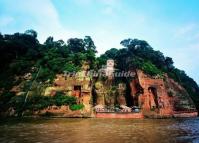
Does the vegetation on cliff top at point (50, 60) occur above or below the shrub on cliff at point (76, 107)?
above

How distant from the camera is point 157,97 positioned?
149 ft

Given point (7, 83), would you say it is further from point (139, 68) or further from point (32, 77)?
point (139, 68)

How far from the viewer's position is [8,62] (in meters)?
55.0

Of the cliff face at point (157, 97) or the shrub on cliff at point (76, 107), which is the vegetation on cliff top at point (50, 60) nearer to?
the cliff face at point (157, 97)

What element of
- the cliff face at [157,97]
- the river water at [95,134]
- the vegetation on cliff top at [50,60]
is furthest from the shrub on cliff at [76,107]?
the river water at [95,134]

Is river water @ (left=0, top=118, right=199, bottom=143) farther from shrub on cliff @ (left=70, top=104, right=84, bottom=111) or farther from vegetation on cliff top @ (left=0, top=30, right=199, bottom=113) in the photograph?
vegetation on cliff top @ (left=0, top=30, right=199, bottom=113)

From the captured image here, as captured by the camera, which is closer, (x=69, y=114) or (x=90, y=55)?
(x=69, y=114)

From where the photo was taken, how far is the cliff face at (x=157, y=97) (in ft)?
143

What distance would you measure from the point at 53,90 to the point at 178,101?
2493 cm

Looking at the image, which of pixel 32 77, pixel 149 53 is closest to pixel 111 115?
pixel 32 77

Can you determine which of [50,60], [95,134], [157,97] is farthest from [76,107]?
[95,134]

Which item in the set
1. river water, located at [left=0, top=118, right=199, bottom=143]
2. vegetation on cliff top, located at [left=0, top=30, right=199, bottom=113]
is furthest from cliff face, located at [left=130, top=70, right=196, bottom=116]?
river water, located at [left=0, top=118, right=199, bottom=143]

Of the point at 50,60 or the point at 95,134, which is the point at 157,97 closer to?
the point at 50,60

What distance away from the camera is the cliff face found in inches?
1710
